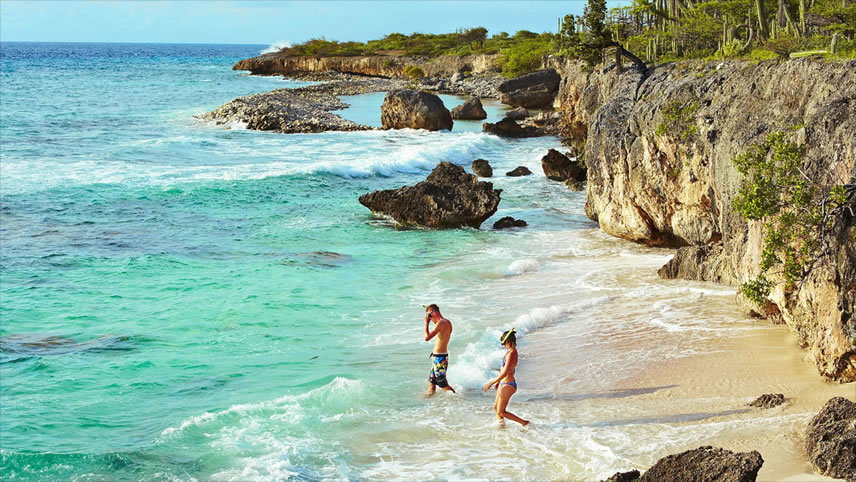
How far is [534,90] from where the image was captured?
195ft

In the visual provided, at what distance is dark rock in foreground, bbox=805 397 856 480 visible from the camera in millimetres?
8359

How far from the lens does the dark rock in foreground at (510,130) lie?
44750 mm

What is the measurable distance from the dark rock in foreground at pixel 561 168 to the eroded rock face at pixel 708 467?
23.4 meters

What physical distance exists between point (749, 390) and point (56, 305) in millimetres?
13611

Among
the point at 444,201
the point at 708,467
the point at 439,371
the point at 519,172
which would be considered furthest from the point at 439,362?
the point at 519,172

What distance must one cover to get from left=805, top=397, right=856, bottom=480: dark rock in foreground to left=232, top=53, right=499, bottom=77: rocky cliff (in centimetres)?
7480

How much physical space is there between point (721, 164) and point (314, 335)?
26.4 ft

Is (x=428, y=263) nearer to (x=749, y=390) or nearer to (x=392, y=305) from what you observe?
(x=392, y=305)

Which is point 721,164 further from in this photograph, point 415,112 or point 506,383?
point 415,112

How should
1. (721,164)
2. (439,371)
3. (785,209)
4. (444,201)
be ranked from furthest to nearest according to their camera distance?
(444,201)
(721,164)
(439,371)
(785,209)

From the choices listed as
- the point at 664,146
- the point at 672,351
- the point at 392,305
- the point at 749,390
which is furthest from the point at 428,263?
the point at 749,390

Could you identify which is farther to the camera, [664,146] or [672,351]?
[664,146]

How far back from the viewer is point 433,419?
11.3 metres

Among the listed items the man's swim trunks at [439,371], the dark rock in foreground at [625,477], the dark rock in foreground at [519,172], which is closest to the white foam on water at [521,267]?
the man's swim trunks at [439,371]
